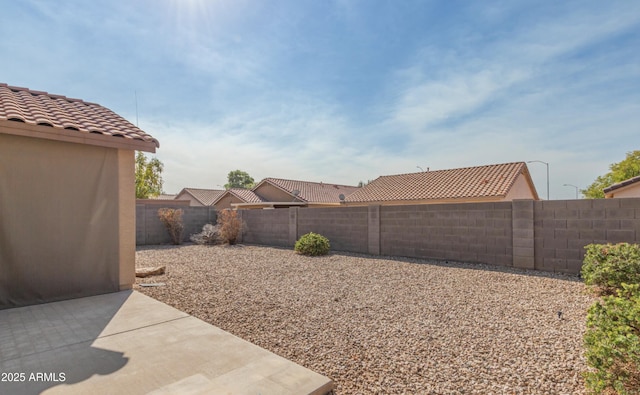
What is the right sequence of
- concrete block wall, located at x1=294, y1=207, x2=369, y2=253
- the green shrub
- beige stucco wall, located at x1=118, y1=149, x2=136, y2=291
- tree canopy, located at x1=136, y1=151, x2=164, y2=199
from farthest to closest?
tree canopy, located at x1=136, y1=151, x2=164, y2=199 < concrete block wall, located at x1=294, y1=207, x2=369, y2=253 < the green shrub < beige stucco wall, located at x1=118, y1=149, x2=136, y2=291

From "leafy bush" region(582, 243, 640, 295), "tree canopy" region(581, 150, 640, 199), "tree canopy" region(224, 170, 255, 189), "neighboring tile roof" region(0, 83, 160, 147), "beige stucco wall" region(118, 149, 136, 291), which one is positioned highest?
"tree canopy" region(224, 170, 255, 189)


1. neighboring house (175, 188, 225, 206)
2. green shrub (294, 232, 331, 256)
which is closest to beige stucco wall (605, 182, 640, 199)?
green shrub (294, 232, 331, 256)

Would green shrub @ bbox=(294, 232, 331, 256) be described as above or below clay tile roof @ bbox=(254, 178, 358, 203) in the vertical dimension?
below

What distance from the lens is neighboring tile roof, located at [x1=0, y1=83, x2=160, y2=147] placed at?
5256mm

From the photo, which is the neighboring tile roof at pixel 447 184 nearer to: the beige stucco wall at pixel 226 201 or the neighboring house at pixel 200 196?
the beige stucco wall at pixel 226 201

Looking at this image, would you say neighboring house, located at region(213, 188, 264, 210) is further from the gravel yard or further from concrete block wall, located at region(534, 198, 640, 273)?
concrete block wall, located at region(534, 198, 640, 273)

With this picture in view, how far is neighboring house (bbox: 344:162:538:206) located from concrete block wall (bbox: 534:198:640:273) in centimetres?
920

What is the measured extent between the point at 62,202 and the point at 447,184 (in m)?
19.4

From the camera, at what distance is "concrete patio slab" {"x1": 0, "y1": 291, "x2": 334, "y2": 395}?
8.86 feet

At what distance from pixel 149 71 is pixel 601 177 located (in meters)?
43.3

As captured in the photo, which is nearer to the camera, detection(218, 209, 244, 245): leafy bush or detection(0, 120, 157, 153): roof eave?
detection(0, 120, 157, 153): roof eave

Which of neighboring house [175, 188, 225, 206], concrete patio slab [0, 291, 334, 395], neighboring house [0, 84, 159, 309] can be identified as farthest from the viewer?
neighboring house [175, 188, 225, 206]

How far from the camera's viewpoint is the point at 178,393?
102 inches

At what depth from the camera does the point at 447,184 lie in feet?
66.8
